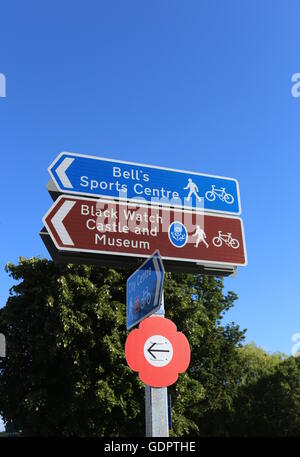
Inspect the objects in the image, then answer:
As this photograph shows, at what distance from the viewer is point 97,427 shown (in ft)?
54.4

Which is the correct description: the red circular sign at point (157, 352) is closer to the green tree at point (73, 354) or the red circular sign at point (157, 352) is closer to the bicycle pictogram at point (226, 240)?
the bicycle pictogram at point (226, 240)

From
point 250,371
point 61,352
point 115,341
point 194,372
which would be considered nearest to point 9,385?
point 61,352

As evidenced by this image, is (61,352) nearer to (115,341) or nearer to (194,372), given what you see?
(115,341)

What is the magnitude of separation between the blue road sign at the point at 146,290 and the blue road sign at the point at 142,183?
1.48 m

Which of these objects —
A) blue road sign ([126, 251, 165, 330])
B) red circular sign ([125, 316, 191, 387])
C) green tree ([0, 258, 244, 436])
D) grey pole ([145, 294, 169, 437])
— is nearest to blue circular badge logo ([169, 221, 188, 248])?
blue road sign ([126, 251, 165, 330])

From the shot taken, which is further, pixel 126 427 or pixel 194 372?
pixel 194 372

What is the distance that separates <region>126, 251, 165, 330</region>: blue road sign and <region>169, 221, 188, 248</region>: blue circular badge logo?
116cm

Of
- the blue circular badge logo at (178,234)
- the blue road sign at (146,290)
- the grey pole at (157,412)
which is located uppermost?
the blue circular badge logo at (178,234)

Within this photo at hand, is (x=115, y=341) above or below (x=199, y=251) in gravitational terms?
above

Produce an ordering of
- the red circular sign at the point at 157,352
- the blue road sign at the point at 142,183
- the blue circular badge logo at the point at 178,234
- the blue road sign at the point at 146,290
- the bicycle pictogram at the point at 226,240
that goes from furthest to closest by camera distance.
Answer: the bicycle pictogram at the point at 226,240, the blue circular badge logo at the point at 178,234, the blue road sign at the point at 142,183, the red circular sign at the point at 157,352, the blue road sign at the point at 146,290

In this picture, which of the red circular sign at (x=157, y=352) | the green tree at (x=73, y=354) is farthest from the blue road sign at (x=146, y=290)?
the green tree at (x=73, y=354)

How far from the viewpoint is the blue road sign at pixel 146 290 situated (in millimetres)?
4273

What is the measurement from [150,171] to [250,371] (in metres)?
30.9
